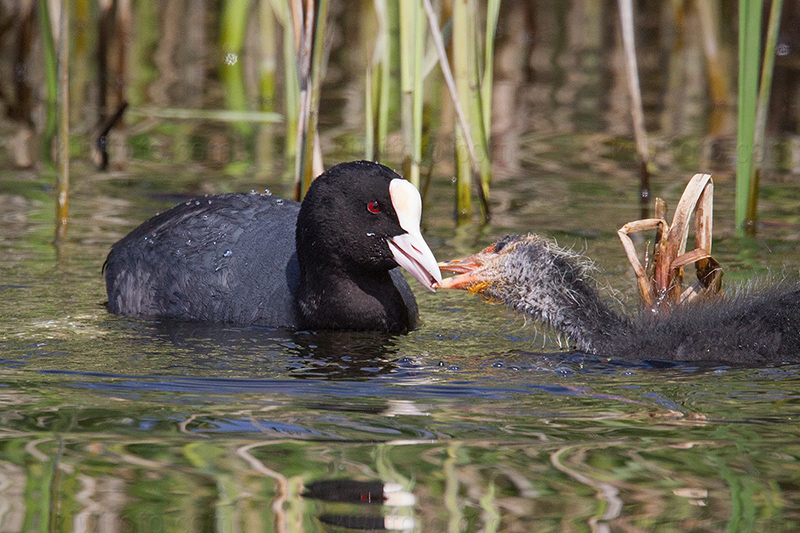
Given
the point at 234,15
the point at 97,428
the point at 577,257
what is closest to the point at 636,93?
the point at 577,257

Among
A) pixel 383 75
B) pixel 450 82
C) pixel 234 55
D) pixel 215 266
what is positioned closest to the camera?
pixel 215 266

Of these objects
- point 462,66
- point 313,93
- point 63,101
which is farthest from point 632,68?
point 63,101

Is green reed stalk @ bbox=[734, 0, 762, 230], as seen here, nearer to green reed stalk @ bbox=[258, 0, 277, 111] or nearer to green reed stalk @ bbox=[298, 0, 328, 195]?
green reed stalk @ bbox=[298, 0, 328, 195]

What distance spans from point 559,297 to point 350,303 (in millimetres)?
805

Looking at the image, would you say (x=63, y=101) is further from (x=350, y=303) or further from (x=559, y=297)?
(x=559, y=297)

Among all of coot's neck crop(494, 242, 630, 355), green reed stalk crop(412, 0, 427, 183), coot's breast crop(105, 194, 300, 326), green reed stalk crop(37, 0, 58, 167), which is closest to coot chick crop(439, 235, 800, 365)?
coot's neck crop(494, 242, 630, 355)

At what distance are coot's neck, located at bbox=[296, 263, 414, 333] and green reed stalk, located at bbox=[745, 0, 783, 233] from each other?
1.65 meters

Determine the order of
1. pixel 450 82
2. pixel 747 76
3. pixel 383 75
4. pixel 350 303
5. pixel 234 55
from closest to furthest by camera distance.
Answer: pixel 350 303
pixel 747 76
pixel 450 82
pixel 383 75
pixel 234 55

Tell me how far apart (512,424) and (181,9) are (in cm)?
1035

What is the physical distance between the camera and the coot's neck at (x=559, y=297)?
13.3 ft

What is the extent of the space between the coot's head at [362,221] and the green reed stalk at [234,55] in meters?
3.55

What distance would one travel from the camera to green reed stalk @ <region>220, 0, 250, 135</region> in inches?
331

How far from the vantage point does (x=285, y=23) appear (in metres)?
5.65

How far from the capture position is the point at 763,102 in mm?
5051
